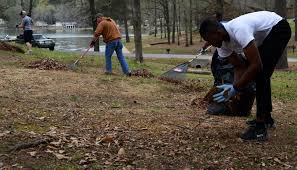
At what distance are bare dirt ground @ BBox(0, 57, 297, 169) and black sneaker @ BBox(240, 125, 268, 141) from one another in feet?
0.24

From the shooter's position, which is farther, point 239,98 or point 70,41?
point 70,41

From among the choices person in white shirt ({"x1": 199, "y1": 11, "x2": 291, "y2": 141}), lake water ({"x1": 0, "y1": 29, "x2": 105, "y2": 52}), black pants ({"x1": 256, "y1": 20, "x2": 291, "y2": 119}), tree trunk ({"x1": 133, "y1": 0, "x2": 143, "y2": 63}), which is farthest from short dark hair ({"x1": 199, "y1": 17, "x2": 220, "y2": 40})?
lake water ({"x1": 0, "y1": 29, "x2": 105, "y2": 52})

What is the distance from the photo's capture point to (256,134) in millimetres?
5176

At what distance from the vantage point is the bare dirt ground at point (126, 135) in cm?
438

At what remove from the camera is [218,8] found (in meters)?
31.2

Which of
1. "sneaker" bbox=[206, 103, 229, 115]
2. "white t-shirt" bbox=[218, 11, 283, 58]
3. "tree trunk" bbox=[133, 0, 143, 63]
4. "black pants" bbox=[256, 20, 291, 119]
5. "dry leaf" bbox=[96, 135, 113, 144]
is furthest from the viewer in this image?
"tree trunk" bbox=[133, 0, 143, 63]

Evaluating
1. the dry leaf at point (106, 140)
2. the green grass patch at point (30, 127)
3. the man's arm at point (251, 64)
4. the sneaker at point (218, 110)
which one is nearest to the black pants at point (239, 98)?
the sneaker at point (218, 110)

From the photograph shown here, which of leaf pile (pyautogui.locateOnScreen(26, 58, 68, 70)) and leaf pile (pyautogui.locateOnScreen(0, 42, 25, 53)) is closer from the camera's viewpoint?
leaf pile (pyautogui.locateOnScreen(26, 58, 68, 70))

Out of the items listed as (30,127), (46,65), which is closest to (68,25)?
(46,65)

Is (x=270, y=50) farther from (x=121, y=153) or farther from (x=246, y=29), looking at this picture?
(x=121, y=153)

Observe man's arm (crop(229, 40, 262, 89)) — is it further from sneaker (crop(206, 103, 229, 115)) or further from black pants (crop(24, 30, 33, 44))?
black pants (crop(24, 30, 33, 44))

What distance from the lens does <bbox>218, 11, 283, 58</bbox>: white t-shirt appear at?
15.3 ft

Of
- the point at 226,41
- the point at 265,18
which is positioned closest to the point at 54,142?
the point at 226,41

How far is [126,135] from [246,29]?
171 cm
